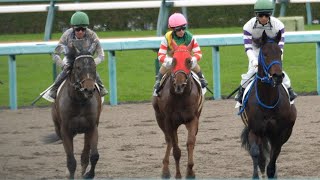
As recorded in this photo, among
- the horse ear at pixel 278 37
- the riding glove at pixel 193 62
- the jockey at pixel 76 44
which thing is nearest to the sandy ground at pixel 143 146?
the jockey at pixel 76 44

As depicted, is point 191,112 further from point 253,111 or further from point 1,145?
point 1,145

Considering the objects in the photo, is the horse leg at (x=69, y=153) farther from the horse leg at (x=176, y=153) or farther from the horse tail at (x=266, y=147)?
the horse tail at (x=266, y=147)

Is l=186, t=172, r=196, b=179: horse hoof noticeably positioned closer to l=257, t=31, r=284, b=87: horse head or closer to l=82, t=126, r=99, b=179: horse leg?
l=82, t=126, r=99, b=179: horse leg

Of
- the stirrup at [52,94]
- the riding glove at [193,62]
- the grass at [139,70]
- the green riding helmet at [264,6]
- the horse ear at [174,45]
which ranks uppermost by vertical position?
the green riding helmet at [264,6]

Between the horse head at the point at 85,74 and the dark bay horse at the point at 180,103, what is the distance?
2.73 feet

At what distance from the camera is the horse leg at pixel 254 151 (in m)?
10.3

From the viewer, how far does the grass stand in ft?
61.0

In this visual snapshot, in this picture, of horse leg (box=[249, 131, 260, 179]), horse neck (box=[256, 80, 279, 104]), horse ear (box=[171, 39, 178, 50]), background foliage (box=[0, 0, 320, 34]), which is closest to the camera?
horse leg (box=[249, 131, 260, 179])

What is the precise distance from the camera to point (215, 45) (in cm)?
1712

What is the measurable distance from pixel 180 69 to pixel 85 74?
3.16 ft

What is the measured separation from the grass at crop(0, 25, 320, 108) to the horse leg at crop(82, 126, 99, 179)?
22.2 feet

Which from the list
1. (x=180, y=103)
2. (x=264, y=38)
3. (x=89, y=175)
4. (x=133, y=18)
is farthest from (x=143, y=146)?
(x=133, y=18)

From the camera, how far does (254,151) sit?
10.4m

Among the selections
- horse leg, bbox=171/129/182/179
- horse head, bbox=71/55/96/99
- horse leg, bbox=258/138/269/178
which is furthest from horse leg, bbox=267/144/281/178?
horse head, bbox=71/55/96/99
